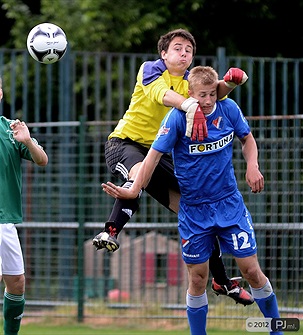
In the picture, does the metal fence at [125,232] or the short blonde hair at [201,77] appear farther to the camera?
the metal fence at [125,232]

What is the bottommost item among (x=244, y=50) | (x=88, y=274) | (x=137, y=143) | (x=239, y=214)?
(x=88, y=274)

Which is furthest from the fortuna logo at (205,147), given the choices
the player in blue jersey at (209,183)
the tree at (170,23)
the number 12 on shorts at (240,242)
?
the tree at (170,23)

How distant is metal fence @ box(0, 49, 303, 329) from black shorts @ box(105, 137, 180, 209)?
2.81 meters

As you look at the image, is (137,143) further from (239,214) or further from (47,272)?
(47,272)

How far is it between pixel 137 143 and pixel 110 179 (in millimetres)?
3591

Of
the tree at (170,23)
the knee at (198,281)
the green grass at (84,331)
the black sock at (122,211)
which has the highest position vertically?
the tree at (170,23)

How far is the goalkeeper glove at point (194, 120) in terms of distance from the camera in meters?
7.17

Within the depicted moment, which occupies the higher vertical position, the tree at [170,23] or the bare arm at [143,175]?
the tree at [170,23]

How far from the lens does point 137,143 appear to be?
793cm

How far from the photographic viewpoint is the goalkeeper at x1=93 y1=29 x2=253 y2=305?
292 inches

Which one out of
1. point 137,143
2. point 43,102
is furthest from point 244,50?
point 137,143

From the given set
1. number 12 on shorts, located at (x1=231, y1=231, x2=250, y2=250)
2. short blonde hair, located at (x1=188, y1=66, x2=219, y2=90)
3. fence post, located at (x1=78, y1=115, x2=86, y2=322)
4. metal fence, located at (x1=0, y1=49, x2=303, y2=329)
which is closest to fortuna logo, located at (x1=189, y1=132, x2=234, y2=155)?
short blonde hair, located at (x1=188, y1=66, x2=219, y2=90)

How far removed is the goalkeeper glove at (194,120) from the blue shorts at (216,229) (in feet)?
1.94

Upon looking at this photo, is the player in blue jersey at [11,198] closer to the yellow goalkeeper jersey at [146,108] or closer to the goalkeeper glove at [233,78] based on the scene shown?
the yellow goalkeeper jersey at [146,108]
